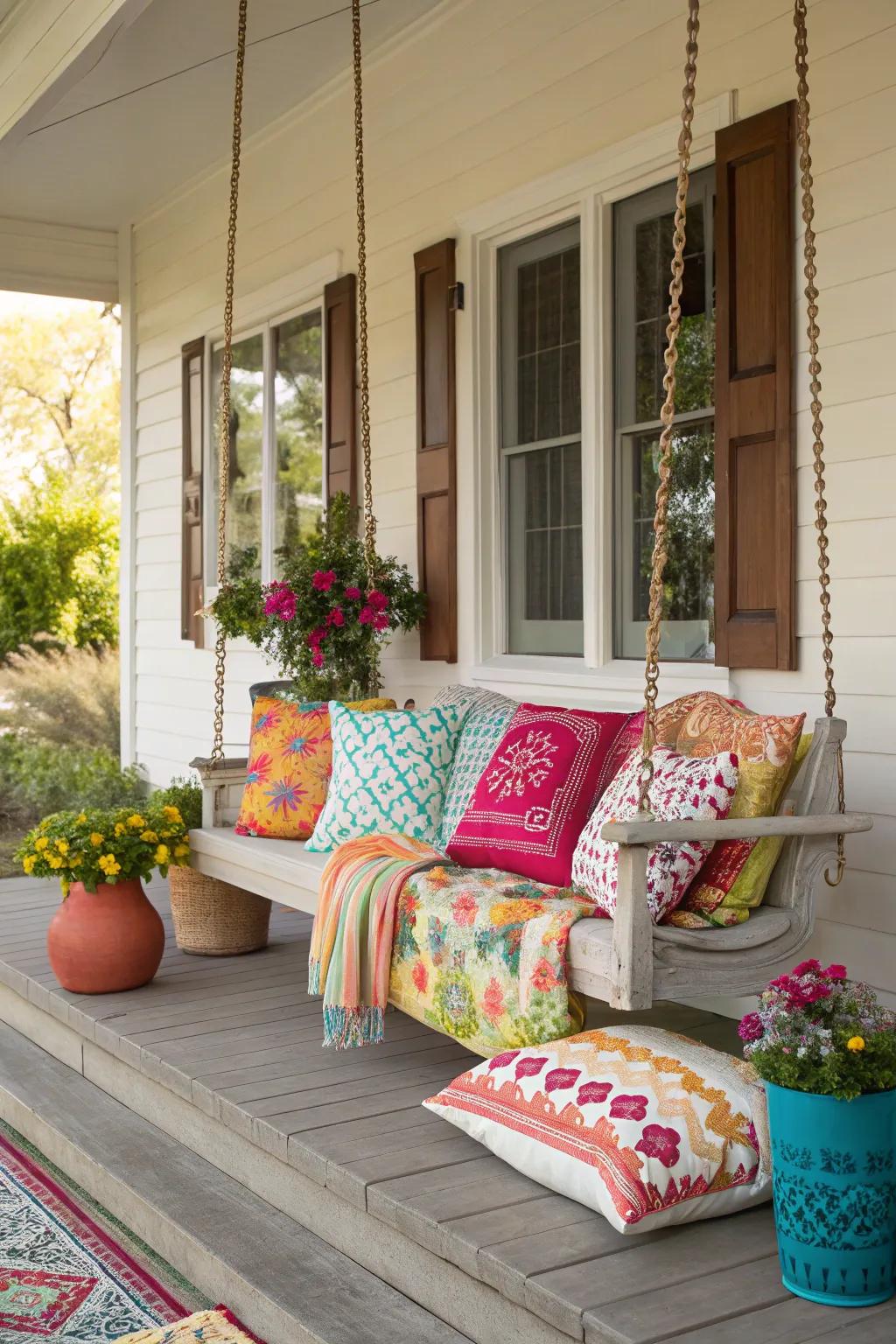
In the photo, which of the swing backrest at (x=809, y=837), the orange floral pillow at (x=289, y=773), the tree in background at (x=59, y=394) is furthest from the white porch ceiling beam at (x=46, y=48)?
the tree in background at (x=59, y=394)

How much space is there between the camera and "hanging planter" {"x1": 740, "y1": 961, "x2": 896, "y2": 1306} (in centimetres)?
212

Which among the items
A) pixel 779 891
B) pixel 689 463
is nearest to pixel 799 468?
pixel 689 463

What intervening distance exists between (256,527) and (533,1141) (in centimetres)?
445

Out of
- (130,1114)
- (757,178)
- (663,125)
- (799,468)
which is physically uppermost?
(663,125)

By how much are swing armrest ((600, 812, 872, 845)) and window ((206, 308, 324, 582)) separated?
355cm

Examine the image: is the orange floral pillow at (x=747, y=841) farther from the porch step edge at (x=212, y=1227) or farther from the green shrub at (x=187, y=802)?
the green shrub at (x=187, y=802)

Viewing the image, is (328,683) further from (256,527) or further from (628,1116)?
(628,1116)

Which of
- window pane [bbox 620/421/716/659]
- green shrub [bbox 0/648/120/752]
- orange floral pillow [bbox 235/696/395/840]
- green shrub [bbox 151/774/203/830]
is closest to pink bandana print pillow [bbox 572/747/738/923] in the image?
window pane [bbox 620/421/716/659]

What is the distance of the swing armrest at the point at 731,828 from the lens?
8.39 ft

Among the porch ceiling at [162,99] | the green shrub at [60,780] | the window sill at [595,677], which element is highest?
the porch ceiling at [162,99]

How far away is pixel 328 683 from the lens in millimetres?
5066

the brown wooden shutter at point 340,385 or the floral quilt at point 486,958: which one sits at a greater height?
the brown wooden shutter at point 340,385

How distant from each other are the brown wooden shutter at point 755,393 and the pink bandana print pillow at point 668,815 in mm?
757

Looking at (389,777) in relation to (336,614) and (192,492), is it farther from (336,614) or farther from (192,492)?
(192,492)
